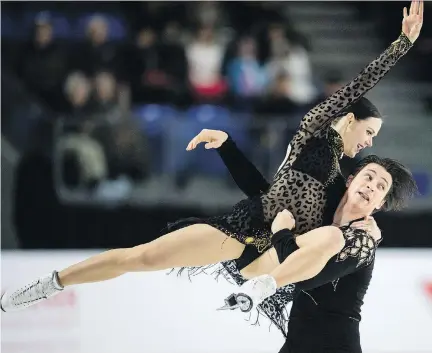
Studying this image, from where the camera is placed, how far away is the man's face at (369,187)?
1817mm

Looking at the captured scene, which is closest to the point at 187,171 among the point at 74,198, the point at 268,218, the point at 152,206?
the point at 152,206

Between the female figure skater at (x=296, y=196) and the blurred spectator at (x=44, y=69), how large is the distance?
3.02m

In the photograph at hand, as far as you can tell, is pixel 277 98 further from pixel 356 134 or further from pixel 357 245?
pixel 357 245

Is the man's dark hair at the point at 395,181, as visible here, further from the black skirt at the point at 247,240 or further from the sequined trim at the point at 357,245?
the black skirt at the point at 247,240

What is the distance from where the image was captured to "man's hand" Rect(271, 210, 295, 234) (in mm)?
1789

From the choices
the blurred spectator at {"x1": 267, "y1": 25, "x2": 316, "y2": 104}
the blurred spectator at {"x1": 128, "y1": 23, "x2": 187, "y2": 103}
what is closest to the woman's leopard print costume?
the blurred spectator at {"x1": 267, "y1": 25, "x2": 316, "y2": 104}

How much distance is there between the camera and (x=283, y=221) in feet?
5.89

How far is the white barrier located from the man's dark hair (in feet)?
1.87

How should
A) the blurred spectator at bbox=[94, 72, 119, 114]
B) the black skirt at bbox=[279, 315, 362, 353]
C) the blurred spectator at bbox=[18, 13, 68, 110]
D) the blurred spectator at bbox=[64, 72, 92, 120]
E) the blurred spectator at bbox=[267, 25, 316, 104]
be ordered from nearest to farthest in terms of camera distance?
the black skirt at bbox=[279, 315, 362, 353], the blurred spectator at bbox=[267, 25, 316, 104], the blurred spectator at bbox=[94, 72, 119, 114], the blurred spectator at bbox=[64, 72, 92, 120], the blurred spectator at bbox=[18, 13, 68, 110]

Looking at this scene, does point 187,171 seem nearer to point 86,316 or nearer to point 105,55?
point 86,316

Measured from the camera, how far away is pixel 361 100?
6.03ft

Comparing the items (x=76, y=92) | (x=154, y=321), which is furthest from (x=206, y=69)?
(x=154, y=321)

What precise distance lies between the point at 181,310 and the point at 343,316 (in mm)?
763

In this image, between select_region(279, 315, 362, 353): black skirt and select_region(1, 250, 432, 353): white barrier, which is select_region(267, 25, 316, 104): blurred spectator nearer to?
select_region(1, 250, 432, 353): white barrier
